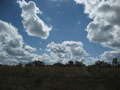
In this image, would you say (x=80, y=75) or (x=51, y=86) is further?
(x=80, y=75)

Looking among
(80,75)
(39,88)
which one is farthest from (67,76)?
(39,88)

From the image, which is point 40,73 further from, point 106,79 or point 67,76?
point 106,79

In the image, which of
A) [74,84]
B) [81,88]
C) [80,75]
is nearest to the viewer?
[81,88]

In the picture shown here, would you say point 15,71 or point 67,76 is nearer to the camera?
point 67,76

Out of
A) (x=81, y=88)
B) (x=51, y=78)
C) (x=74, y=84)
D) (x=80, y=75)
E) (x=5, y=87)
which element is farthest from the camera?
(x=80, y=75)

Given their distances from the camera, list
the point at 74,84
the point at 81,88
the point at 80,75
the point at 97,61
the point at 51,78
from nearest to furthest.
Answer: the point at 81,88 < the point at 74,84 < the point at 51,78 < the point at 80,75 < the point at 97,61

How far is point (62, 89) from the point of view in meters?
15.5

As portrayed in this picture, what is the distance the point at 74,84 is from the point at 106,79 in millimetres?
5389

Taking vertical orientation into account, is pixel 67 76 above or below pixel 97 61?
below

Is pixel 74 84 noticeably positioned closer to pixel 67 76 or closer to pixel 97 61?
pixel 67 76

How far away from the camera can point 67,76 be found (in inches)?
804

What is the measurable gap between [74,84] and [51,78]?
11.8 ft

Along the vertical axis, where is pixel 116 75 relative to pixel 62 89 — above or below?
above

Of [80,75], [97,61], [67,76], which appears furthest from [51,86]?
[97,61]
